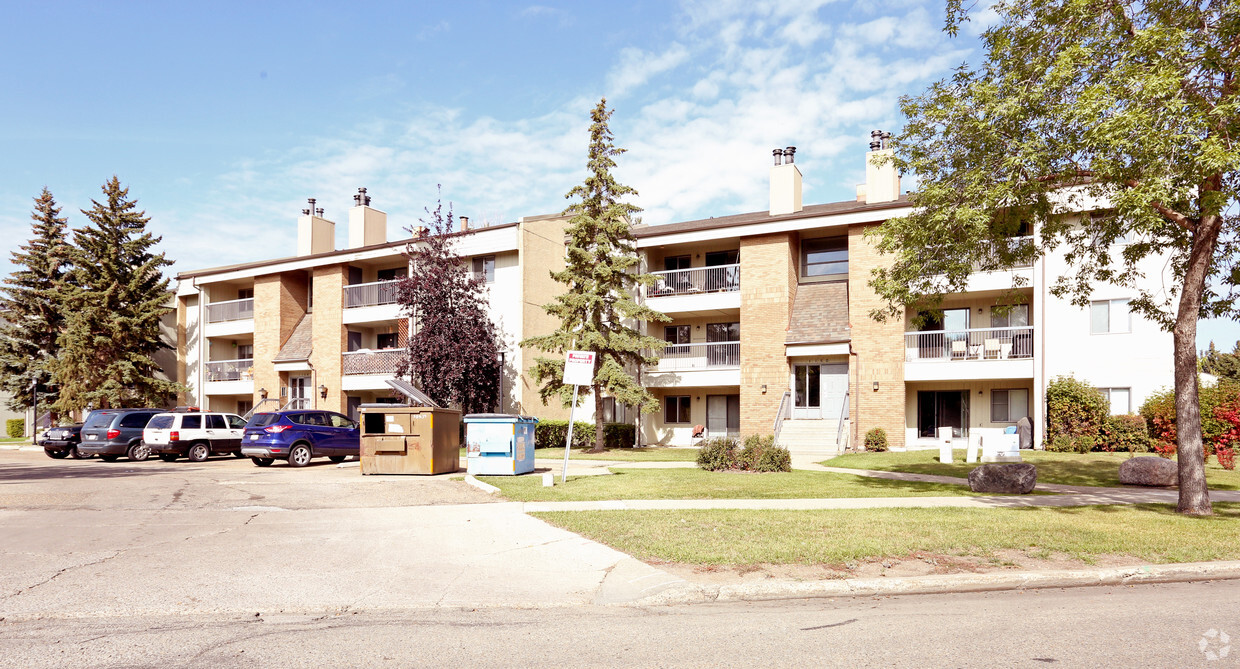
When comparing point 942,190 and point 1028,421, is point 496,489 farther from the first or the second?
point 1028,421

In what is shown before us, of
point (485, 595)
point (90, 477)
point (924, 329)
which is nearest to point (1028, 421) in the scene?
point (924, 329)

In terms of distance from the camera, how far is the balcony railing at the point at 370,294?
3553 centimetres

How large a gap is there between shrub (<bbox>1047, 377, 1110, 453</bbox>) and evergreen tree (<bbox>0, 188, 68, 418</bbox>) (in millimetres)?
45277

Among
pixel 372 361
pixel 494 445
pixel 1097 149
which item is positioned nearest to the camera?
pixel 1097 149

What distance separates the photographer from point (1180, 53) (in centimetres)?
1117

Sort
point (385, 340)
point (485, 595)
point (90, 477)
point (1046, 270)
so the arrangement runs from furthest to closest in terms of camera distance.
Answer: point (385, 340) < point (1046, 270) < point (90, 477) < point (485, 595)

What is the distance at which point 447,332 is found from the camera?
1174 inches

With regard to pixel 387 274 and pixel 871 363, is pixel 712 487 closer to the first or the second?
pixel 871 363

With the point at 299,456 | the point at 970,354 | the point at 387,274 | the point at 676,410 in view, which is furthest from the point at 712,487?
the point at 387,274

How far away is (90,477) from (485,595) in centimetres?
1648

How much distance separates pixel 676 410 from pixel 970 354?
1150cm

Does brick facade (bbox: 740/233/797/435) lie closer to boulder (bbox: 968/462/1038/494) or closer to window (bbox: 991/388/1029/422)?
window (bbox: 991/388/1029/422)

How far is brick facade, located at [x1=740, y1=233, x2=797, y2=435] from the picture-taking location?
29688 millimetres

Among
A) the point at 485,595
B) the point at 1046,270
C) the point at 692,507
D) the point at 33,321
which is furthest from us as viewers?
the point at 33,321
